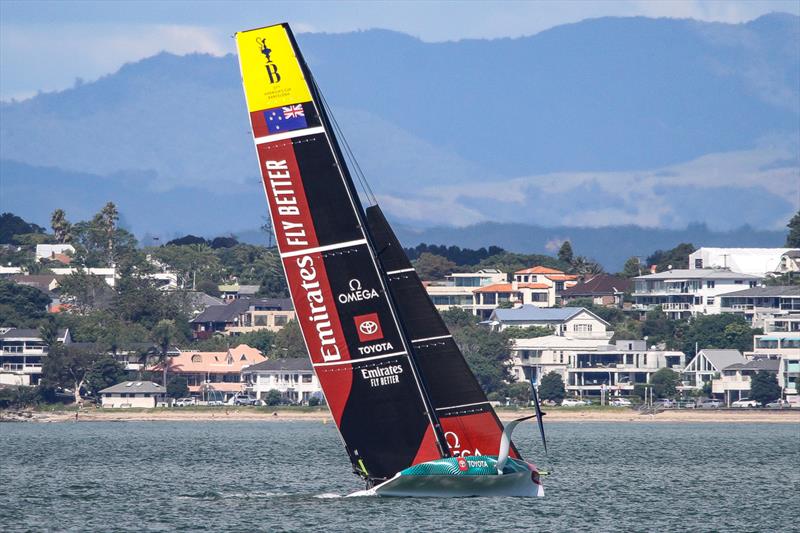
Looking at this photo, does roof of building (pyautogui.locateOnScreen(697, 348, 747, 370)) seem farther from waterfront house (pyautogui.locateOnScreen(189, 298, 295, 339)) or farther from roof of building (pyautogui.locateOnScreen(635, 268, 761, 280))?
Result: waterfront house (pyautogui.locateOnScreen(189, 298, 295, 339))

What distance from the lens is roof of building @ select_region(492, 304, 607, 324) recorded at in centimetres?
14262

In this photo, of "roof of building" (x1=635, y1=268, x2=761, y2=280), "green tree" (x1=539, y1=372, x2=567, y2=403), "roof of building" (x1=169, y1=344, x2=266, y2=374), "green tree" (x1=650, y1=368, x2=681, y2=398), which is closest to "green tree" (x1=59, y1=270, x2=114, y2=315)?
"roof of building" (x1=169, y1=344, x2=266, y2=374)

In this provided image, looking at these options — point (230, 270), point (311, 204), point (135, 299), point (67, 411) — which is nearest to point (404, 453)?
point (311, 204)

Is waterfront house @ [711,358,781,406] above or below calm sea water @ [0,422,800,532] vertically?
above

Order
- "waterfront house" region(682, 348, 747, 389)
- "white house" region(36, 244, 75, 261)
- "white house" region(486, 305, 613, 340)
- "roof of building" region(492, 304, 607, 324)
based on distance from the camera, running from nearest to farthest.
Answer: "waterfront house" region(682, 348, 747, 389) → "white house" region(486, 305, 613, 340) → "roof of building" region(492, 304, 607, 324) → "white house" region(36, 244, 75, 261)

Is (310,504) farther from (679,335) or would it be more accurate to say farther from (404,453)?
(679,335)

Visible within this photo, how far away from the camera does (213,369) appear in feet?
427

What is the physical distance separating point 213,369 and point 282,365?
22.9 ft

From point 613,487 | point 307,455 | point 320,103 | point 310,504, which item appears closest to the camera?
point 320,103

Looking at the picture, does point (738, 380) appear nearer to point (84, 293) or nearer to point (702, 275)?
point (702, 275)

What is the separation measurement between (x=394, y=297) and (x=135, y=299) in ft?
341

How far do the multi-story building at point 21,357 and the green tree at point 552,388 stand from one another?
35631 mm

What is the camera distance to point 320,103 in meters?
32.6

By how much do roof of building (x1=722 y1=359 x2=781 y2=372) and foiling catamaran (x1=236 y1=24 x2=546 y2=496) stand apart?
88.7m
